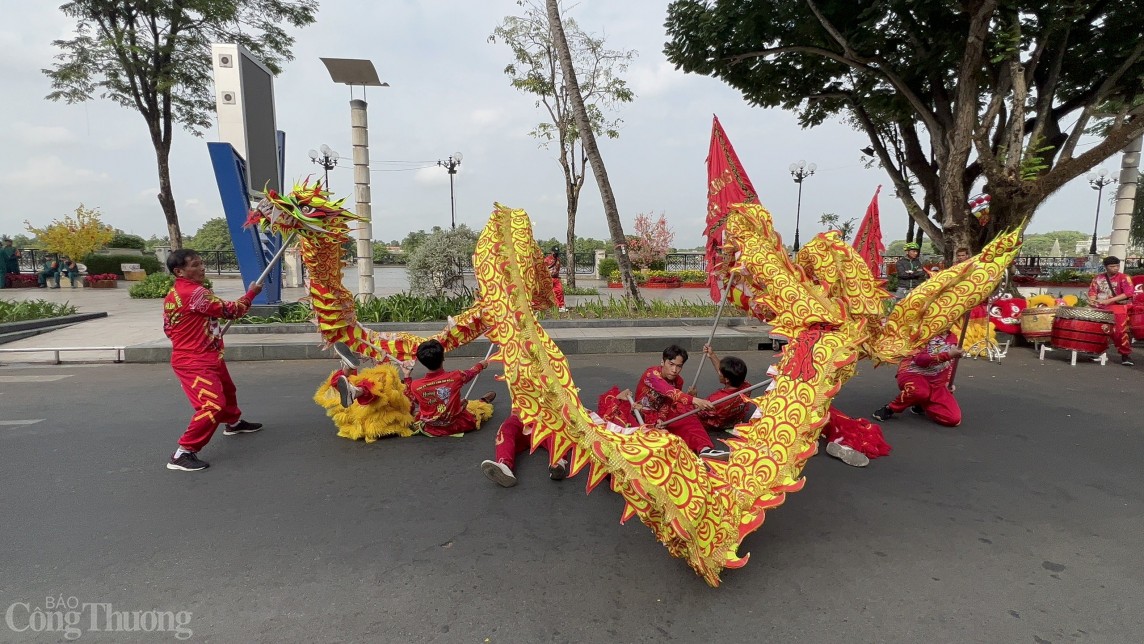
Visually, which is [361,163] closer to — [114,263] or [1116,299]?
[1116,299]

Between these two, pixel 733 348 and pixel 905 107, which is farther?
pixel 905 107

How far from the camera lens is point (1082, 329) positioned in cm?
667

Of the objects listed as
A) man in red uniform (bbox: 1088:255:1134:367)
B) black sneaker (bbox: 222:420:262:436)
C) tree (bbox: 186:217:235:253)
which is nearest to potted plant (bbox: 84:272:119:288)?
black sneaker (bbox: 222:420:262:436)

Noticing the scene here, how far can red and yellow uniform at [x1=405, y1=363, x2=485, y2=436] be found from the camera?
409 cm

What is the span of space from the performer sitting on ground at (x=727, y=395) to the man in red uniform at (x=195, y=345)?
329cm

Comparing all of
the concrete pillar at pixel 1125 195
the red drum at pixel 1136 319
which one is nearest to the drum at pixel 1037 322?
the red drum at pixel 1136 319

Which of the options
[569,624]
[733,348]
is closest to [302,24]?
[733,348]

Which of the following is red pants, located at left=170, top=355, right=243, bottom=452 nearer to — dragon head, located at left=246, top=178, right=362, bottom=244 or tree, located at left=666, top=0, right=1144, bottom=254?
dragon head, located at left=246, top=178, right=362, bottom=244

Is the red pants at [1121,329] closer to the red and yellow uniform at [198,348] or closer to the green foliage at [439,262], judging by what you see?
the green foliage at [439,262]

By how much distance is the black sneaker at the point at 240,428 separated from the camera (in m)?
4.23

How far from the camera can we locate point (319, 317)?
4109 millimetres

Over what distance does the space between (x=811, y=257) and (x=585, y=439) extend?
2.26m

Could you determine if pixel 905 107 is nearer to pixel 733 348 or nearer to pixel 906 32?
pixel 906 32

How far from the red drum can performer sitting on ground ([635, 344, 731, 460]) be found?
23.4 feet
